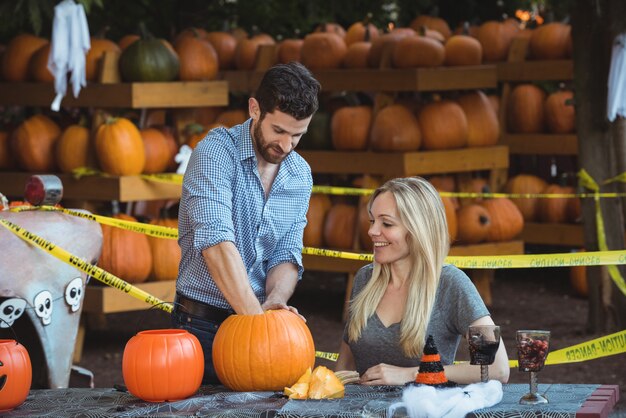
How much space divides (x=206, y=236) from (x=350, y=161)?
17.2 ft

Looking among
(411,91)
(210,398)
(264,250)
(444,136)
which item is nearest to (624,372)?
(444,136)

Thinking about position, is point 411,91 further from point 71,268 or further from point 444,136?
point 71,268

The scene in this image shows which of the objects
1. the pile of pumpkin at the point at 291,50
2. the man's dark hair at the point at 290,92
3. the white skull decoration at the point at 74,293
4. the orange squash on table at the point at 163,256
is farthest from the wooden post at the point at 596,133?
the man's dark hair at the point at 290,92

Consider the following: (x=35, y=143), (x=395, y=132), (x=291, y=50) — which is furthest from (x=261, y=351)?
(x=291, y=50)

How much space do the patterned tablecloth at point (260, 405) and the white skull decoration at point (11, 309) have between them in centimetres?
147

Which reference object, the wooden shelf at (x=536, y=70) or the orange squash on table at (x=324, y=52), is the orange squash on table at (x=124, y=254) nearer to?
the orange squash on table at (x=324, y=52)

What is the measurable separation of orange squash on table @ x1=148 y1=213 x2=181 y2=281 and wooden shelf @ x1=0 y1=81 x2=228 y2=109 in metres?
0.86

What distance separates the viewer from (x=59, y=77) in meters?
7.79

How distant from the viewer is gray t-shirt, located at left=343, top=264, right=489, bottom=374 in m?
4.19

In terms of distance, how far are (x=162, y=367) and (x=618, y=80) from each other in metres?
5.04

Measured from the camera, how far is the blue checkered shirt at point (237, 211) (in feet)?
13.3

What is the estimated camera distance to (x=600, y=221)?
28.2 feet

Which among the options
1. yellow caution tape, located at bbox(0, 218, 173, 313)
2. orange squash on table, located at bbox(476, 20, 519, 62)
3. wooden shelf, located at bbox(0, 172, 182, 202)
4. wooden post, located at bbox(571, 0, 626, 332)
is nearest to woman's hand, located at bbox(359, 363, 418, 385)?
yellow caution tape, located at bbox(0, 218, 173, 313)

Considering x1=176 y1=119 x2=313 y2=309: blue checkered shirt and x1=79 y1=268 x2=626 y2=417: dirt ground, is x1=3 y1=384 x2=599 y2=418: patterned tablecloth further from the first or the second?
x1=79 y1=268 x2=626 y2=417: dirt ground
